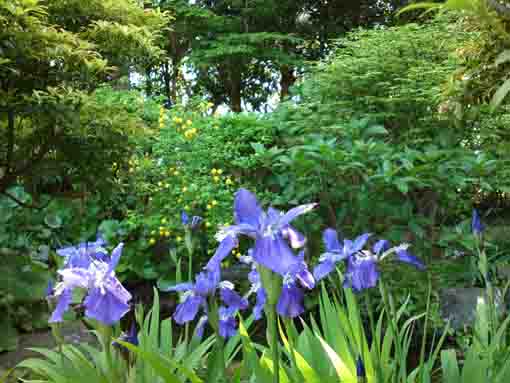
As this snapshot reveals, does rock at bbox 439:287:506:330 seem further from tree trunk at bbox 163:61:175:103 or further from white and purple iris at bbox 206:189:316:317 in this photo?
tree trunk at bbox 163:61:175:103

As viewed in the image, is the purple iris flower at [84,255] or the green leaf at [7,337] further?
the green leaf at [7,337]

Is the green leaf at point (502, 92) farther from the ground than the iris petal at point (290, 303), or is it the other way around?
the green leaf at point (502, 92)

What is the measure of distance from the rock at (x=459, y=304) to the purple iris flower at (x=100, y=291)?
10.4 ft

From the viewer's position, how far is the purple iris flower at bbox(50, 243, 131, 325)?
0.97 m

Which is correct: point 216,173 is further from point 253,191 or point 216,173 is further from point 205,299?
point 205,299

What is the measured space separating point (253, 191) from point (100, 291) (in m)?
3.32

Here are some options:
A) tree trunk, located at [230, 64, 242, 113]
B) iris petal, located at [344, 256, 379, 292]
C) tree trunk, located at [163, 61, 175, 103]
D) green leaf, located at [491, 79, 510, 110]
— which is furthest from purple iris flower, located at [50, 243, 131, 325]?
tree trunk, located at [163, 61, 175, 103]

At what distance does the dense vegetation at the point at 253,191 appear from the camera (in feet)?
4.16

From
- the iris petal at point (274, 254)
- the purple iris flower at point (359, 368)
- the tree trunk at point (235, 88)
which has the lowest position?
the purple iris flower at point (359, 368)

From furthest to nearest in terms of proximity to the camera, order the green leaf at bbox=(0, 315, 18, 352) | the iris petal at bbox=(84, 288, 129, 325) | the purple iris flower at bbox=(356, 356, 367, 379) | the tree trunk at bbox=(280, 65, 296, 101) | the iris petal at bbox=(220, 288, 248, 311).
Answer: the tree trunk at bbox=(280, 65, 296, 101)
the green leaf at bbox=(0, 315, 18, 352)
the iris petal at bbox=(220, 288, 248, 311)
the iris petal at bbox=(84, 288, 129, 325)
the purple iris flower at bbox=(356, 356, 367, 379)

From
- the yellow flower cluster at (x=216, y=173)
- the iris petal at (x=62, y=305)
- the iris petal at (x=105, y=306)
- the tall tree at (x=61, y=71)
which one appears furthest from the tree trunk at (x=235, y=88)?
the iris petal at (x=105, y=306)

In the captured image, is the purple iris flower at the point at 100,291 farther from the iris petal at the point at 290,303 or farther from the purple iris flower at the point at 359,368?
the purple iris flower at the point at 359,368

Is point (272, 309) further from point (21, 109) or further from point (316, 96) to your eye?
point (316, 96)


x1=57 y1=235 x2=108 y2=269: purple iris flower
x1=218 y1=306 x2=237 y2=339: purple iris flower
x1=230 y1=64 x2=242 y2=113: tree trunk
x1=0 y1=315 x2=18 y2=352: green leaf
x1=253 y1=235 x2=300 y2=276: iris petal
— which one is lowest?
x1=0 y1=315 x2=18 y2=352: green leaf
